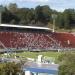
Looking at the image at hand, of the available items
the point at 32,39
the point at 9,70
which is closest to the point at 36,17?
the point at 32,39

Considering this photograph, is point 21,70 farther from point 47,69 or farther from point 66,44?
point 66,44

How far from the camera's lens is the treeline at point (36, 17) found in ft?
250

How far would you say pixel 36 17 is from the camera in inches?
3214

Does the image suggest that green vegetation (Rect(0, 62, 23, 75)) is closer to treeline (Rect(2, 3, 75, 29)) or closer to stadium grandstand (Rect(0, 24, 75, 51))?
stadium grandstand (Rect(0, 24, 75, 51))

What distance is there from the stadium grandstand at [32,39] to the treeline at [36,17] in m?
13.2

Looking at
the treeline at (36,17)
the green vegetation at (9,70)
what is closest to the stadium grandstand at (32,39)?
the treeline at (36,17)

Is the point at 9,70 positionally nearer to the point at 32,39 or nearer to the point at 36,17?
the point at 32,39

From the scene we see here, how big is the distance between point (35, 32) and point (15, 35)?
506cm

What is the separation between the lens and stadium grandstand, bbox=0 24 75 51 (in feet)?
171

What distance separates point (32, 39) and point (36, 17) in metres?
26.0

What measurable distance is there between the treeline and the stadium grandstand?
13220 mm

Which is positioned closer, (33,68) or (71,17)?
(33,68)

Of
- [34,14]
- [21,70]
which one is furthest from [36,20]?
[21,70]

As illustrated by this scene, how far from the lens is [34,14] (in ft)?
271
